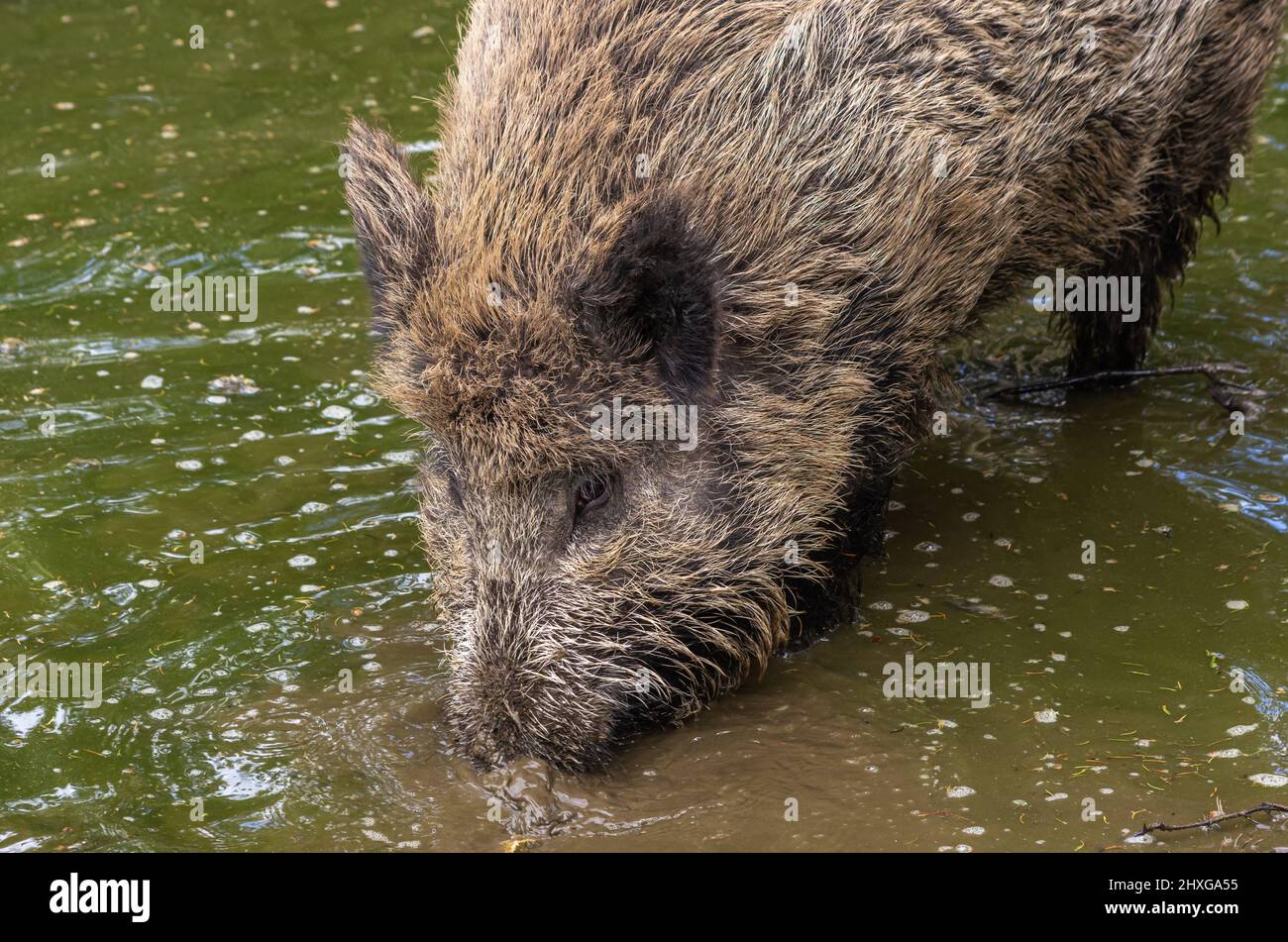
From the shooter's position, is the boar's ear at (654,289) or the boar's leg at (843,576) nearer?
the boar's ear at (654,289)

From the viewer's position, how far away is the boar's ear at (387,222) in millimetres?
5695

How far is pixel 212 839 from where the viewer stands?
531cm

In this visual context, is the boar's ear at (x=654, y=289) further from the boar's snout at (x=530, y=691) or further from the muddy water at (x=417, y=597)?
the muddy water at (x=417, y=597)

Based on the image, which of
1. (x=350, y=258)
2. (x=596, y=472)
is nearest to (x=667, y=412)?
(x=596, y=472)

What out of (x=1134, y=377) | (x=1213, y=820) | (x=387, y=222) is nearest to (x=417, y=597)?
(x=387, y=222)

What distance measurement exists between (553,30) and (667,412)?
5.47 ft

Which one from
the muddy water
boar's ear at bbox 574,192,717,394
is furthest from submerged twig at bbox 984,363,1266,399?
boar's ear at bbox 574,192,717,394

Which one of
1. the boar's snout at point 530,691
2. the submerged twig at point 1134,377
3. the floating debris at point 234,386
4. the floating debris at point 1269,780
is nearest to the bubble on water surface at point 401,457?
the floating debris at point 234,386

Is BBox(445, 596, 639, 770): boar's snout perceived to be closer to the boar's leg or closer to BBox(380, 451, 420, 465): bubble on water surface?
the boar's leg

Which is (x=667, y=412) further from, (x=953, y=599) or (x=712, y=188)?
(x=953, y=599)

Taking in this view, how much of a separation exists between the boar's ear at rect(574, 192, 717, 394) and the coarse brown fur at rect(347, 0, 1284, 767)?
0.04ft

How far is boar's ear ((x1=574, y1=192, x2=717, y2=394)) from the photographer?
5.34m

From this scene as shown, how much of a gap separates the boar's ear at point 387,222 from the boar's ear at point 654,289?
0.74 metres
